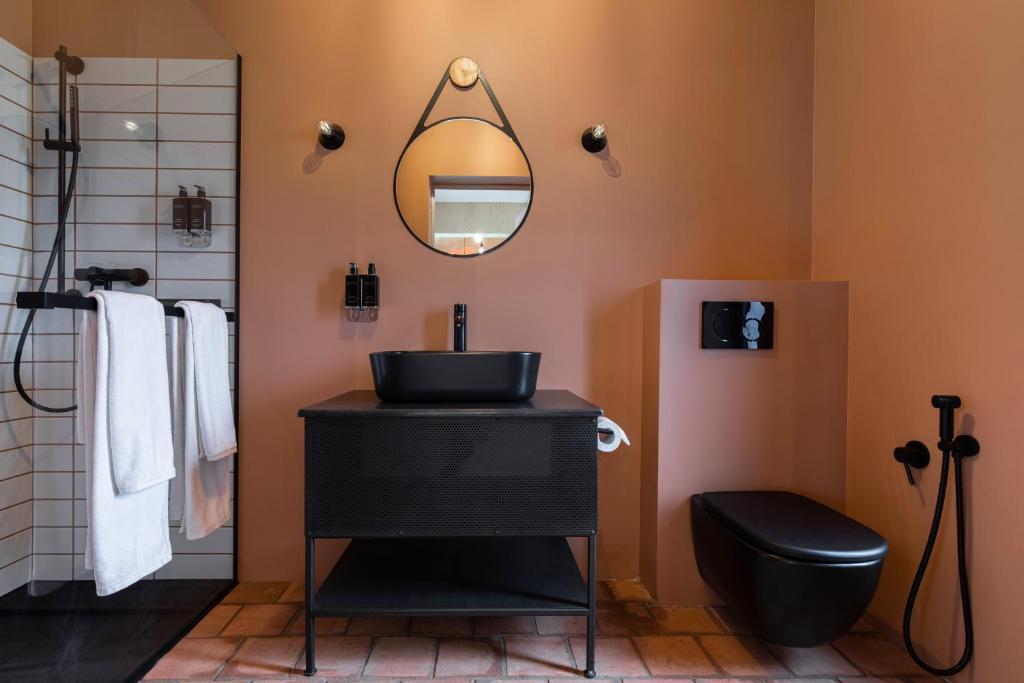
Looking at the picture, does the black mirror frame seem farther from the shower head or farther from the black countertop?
the shower head

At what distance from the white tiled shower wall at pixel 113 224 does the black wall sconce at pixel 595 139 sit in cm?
133

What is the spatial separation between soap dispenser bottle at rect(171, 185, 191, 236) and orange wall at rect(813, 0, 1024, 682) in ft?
7.63

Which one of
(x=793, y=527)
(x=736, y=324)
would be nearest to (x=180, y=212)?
(x=736, y=324)

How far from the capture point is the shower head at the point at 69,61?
116cm

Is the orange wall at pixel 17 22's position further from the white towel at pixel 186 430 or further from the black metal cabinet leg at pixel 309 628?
the black metal cabinet leg at pixel 309 628

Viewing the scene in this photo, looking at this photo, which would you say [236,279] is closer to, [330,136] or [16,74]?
[330,136]

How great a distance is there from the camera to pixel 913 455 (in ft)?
4.85

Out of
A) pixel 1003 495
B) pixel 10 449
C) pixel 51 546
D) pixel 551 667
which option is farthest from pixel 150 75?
pixel 1003 495

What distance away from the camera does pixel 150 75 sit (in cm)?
151

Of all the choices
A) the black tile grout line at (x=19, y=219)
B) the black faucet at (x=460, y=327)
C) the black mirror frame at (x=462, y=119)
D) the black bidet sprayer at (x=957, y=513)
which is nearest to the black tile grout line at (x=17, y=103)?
the black tile grout line at (x=19, y=219)

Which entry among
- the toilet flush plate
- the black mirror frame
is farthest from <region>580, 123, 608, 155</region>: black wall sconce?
the toilet flush plate

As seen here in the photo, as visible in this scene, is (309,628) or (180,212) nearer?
(309,628)

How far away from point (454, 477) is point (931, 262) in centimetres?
152

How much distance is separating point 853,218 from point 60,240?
237 cm
